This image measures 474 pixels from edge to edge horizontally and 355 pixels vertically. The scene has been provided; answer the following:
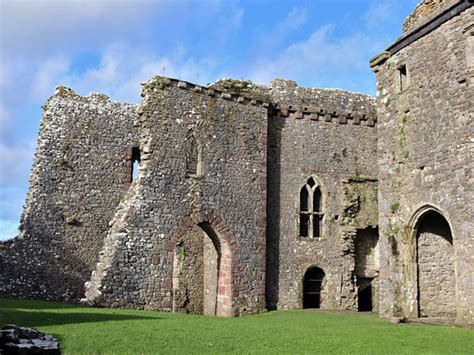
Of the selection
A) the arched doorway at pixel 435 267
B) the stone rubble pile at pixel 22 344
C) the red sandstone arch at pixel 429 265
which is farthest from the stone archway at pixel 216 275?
the stone rubble pile at pixel 22 344

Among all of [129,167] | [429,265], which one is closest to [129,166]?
[129,167]

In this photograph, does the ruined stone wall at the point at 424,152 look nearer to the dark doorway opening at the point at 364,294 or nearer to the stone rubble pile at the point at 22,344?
the dark doorway opening at the point at 364,294

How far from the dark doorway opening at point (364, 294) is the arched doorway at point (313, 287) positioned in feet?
5.15

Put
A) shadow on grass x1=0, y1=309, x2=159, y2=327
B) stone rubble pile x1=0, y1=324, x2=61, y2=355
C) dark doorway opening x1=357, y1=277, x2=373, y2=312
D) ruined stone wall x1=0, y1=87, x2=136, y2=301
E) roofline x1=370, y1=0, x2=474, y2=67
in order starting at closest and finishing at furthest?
stone rubble pile x1=0, y1=324, x2=61, y2=355 → shadow on grass x1=0, y1=309, x2=159, y2=327 → roofline x1=370, y1=0, x2=474, y2=67 → ruined stone wall x1=0, y1=87, x2=136, y2=301 → dark doorway opening x1=357, y1=277, x2=373, y2=312

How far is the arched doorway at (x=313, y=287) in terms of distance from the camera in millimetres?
22297

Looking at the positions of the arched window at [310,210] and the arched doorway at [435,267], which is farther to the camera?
the arched window at [310,210]

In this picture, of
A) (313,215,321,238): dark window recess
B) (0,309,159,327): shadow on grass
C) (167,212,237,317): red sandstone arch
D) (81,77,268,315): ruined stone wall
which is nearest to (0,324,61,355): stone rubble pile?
(0,309,159,327): shadow on grass

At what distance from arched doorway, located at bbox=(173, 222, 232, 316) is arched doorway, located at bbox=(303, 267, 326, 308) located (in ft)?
11.1

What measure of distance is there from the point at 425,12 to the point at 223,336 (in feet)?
40.1

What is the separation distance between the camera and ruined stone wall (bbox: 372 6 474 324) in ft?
51.8

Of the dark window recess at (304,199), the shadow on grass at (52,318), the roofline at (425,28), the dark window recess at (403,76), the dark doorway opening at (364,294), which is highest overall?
the roofline at (425,28)

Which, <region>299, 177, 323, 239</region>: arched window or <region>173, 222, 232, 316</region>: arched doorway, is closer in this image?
<region>173, 222, 232, 316</region>: arched doorway

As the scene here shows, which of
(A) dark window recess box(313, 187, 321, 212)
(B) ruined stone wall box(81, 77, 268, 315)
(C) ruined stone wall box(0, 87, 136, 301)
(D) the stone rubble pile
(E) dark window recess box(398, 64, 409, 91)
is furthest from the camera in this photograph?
(A) dark window recess box(313, 187, 321, 212)

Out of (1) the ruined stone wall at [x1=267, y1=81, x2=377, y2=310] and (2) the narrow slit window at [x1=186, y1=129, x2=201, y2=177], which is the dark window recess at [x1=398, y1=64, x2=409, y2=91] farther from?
(2) the narrow slit window at [x1=186, y1=129, x2=201, y2=177]
